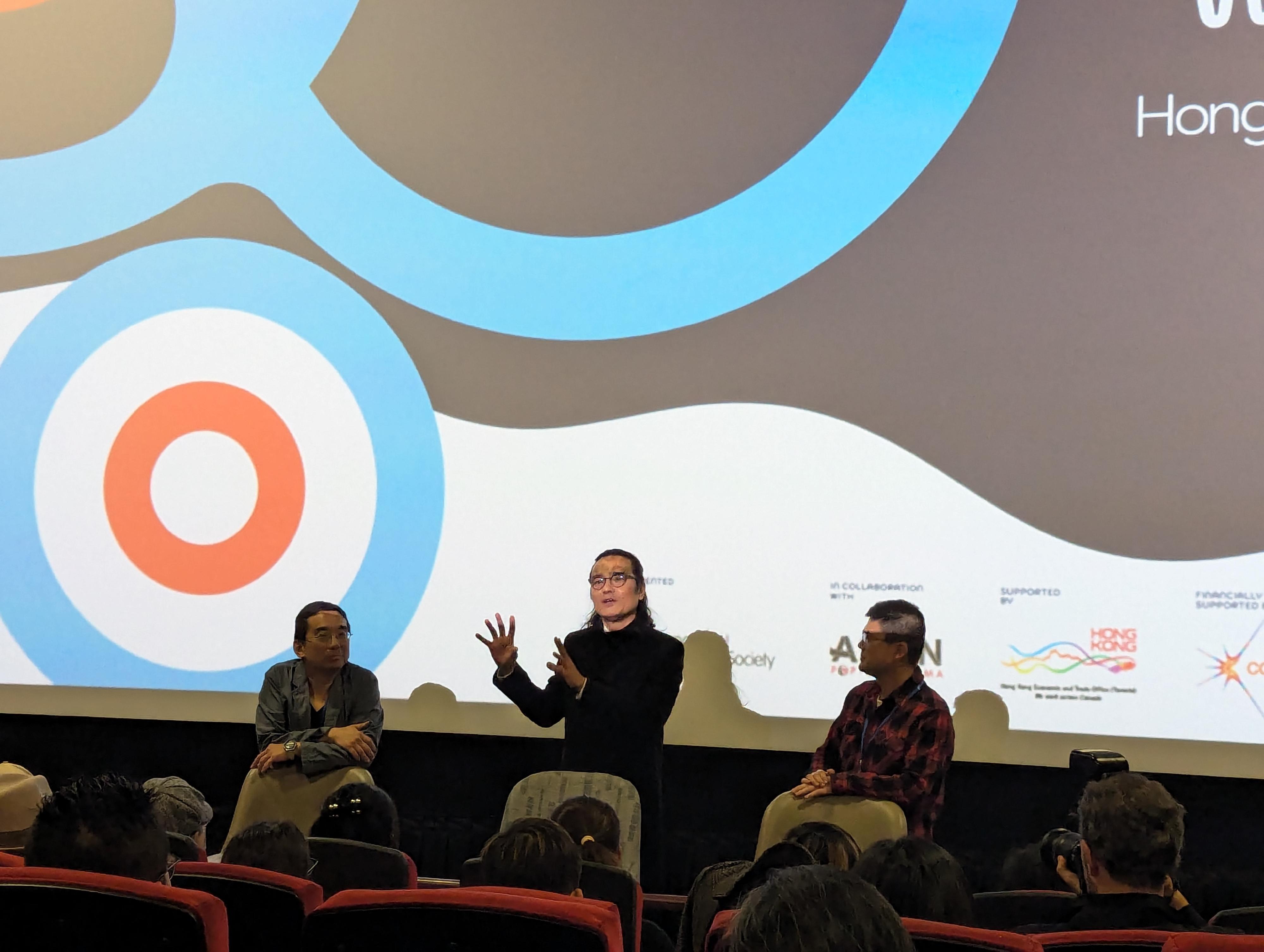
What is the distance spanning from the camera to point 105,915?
139 centimetres

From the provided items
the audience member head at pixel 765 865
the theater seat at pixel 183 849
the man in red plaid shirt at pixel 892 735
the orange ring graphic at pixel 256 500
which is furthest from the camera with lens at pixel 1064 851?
the orange ring graphic at pixel 256 500

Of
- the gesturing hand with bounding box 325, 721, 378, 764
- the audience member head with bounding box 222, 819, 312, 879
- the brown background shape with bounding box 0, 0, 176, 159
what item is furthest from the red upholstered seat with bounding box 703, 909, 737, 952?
the brown background shape with bounding box 0, 0, 176, 159

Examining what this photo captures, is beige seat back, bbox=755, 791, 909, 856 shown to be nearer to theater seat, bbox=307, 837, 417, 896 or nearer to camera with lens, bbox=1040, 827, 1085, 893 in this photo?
camera with lens, bbox=1040, 827, 1085, 893

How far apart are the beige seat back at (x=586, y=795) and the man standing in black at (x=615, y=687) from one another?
0.07m

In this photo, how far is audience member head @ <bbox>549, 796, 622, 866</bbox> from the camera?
2314 millimetres

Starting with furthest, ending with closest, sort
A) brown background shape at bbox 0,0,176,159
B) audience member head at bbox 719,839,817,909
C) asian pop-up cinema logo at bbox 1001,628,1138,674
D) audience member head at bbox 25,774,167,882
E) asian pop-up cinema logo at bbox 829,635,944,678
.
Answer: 1. brown background shape at bbox 0,0,176,159
2. asian pop-up cinema logo at bbox 829,635,944,678
3. asian pop-up cinema logo at bbox 1001,628,1138,674
4. audience member head at bbox 719,839,817,909
5. audience member head at bbox 25,774,167,882

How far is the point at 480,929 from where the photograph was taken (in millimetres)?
1342

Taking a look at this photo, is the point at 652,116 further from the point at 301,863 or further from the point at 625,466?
the point at 301,863

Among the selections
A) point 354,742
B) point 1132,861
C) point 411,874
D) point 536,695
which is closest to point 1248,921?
point 1132,861

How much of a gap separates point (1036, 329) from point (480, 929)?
2.85m

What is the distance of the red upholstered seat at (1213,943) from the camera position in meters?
1.23

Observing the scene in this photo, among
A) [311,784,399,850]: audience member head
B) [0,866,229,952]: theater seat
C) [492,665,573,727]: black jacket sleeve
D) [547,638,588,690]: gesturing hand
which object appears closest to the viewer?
[0,866,229,952]: theater seat

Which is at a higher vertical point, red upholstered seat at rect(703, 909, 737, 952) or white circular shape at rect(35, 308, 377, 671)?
white circular shape at rect(35, 308, 377, 671)

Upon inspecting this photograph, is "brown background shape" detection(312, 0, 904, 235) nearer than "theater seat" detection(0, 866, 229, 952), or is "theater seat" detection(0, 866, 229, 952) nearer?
"theater seat" detection(0, 866, 229, 952)
